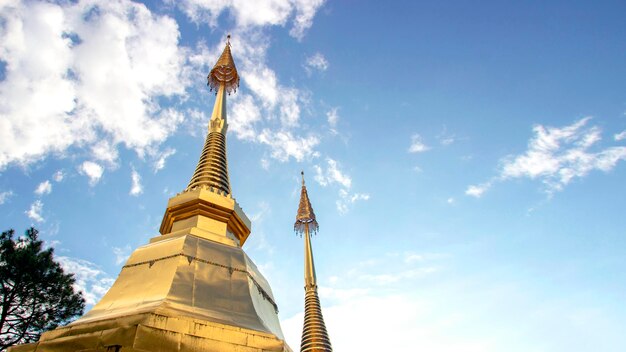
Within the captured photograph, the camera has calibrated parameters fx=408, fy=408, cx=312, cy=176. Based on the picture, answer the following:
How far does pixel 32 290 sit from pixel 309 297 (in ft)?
39.2

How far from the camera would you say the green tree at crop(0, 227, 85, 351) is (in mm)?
15078

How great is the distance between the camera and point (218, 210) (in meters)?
9.64

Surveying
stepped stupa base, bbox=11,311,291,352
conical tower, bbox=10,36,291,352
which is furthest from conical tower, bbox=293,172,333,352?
stepped stupa base, bbox=11,311,291,352

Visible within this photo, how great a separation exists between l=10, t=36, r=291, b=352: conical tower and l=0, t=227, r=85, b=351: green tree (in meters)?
9.15

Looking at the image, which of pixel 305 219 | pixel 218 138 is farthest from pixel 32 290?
pixel 305 219

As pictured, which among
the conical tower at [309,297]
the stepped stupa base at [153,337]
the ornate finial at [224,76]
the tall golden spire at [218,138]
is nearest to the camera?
the stepped stupa base at [153,337]

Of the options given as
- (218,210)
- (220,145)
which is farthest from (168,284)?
(220,145)

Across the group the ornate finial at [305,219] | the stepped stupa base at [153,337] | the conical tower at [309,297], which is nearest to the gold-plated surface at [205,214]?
the stepped stupa base at [153,337]

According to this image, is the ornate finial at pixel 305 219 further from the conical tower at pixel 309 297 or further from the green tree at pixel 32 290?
the green tree at pixel 32 290

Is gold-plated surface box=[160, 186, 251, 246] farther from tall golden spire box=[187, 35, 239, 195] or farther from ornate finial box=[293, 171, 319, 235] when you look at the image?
ornate finial box=[293, 171, 319, 235]

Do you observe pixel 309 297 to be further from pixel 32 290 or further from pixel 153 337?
pixel 153 337

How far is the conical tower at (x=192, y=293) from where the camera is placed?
5.79 meters

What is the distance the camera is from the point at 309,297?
20.9m

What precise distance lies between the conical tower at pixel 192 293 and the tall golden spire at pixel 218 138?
4cm
